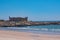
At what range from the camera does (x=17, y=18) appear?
321 ft

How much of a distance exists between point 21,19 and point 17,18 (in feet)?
7.70

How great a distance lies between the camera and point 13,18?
321ft

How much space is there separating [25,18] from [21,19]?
2.43 meters

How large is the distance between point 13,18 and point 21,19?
4.59 metres

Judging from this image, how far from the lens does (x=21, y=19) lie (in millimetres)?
97875

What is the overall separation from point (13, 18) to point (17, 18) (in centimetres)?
228

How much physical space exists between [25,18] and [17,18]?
181 inches
